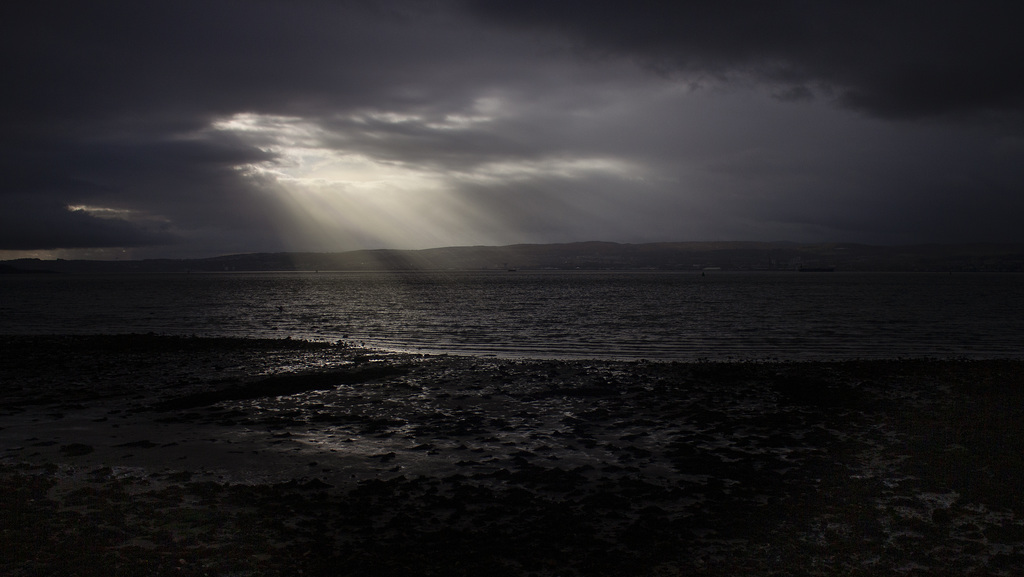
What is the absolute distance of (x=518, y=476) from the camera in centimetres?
1198

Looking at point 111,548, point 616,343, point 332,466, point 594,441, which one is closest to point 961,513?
point 594,441

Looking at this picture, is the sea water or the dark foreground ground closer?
the dark foreground ground

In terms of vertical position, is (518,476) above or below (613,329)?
above

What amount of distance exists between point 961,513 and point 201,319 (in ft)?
188

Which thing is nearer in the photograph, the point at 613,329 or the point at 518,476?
the point at 518,476

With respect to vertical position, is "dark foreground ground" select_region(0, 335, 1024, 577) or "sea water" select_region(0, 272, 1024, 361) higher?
"dark foreground ground" select_region(0, 335, 1024, 577)

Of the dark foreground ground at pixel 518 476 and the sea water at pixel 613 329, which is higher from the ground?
the dark foreground ground at pixel 518 476

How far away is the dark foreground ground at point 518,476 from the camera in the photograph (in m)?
8.41

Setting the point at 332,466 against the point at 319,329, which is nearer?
the point at 332,466

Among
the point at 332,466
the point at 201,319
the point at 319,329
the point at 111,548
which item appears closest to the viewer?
the point at 111,548

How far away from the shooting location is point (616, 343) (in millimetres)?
36750

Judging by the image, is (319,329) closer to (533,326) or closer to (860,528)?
(533,326)

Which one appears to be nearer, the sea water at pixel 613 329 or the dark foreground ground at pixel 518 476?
the dark foreground ground at pixel 518 476

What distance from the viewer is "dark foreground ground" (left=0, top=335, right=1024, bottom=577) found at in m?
8.41
